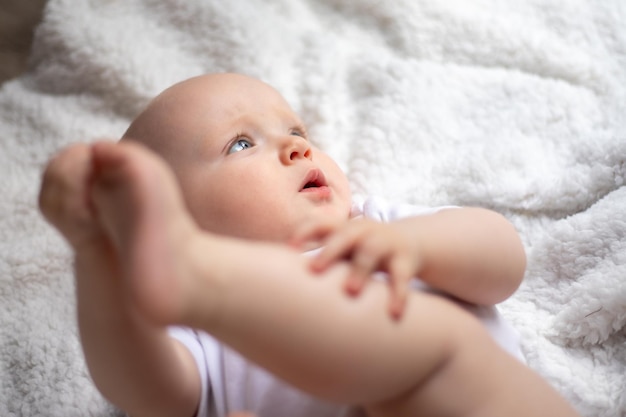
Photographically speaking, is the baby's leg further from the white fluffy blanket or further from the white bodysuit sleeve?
the white fluffy blanket

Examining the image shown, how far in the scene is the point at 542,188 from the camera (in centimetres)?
113

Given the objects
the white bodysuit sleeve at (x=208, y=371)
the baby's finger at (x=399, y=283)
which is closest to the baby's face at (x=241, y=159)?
the white bodysuit sleeve at (x=208, y=371)

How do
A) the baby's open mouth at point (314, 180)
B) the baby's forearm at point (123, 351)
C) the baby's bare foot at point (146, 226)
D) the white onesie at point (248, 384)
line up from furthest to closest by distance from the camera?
the baby's open mouth at point (314, 180) → the white onesie at point (248, 384) → the baby's forearm at point (123, 351) → the baby's bare foot at point (146, 226)

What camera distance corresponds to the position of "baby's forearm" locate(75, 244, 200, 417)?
66 centimetres

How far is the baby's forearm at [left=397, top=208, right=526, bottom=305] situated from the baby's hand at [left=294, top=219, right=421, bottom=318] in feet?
0.17

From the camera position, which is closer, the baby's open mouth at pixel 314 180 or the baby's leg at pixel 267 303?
the baby's leg at pixel 267 303

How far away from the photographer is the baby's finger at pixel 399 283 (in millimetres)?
637

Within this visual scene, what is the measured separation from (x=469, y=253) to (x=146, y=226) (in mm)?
373

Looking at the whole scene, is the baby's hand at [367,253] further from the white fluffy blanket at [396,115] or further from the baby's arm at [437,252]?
the white fluffy blanket at [396,115]

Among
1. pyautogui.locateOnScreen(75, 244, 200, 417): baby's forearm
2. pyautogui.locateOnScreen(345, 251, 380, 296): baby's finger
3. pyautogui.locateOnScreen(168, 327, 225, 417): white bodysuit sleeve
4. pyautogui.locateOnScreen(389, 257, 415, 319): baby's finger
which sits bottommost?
pyautogui.locateOnScreen(168, 327, 225, 417): white bodysuit sleeve

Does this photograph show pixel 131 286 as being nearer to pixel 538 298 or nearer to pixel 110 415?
pixel 110 415

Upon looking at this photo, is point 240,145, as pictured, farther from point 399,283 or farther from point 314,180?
point 399,283

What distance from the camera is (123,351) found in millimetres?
686

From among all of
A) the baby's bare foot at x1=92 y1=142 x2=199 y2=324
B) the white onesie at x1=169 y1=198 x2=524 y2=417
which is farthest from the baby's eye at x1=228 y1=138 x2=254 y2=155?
the baby's bare foot at x1=92 y1=142 x2=199 y2=324
